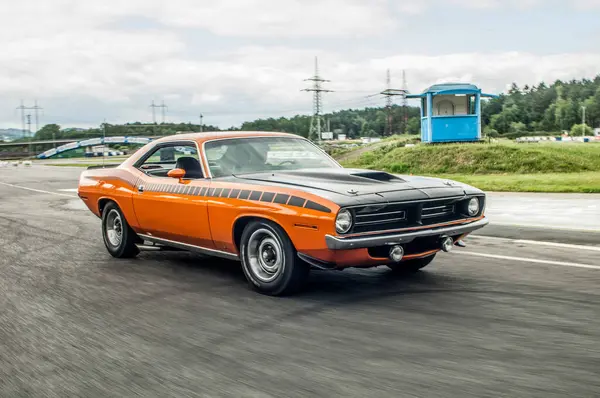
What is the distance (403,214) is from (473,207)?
0.97 m

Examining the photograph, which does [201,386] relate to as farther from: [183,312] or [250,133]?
[250,133]

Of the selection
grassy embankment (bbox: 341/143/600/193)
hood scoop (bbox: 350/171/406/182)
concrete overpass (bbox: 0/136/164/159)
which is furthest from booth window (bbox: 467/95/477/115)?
concrete overpass (bbox: 0/136/164/159)

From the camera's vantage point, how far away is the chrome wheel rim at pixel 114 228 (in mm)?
8234

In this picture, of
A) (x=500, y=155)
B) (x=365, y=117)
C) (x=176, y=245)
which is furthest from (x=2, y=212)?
(x=365, y=117)

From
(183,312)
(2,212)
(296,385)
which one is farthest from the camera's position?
(2,212)

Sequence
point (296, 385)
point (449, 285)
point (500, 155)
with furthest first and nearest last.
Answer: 1. point (500, 155)
2. point (449, 285)
3. point (296, 385)

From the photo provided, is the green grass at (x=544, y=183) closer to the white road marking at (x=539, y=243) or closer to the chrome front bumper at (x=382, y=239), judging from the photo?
the white road marking at (x=539, y=243)

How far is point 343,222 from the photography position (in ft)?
17.6

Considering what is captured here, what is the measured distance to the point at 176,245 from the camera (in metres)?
7.16

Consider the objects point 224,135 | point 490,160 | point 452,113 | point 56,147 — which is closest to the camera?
point 224,135

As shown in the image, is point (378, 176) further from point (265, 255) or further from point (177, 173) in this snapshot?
point (177, 173)

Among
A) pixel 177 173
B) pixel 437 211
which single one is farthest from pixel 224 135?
pixel 437 211

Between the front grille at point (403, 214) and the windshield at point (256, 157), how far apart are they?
1.45 metres

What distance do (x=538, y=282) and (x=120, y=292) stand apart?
3.78m
